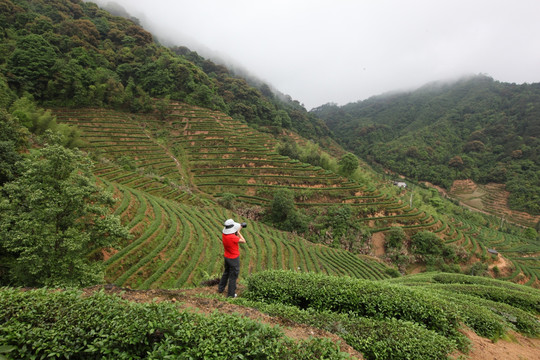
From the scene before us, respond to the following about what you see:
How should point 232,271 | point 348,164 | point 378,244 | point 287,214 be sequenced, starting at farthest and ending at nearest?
point 348,164 → point 378,244 → point 287,214 → point 232,271

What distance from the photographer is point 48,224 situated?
730 centimetres

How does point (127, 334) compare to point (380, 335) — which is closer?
point (127, 334)

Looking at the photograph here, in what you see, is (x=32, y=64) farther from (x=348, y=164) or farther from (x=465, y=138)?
(x=465, y=138)

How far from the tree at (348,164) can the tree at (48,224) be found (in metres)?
39.8

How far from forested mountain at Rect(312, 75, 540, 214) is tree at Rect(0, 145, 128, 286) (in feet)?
285

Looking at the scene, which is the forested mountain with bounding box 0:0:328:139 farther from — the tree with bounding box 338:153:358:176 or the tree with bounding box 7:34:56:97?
the tree with bounding box 338:153:358:176

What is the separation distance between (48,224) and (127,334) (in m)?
6.99

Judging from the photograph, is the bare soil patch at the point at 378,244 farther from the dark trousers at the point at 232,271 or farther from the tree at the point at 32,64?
the tree at the point at 32,64

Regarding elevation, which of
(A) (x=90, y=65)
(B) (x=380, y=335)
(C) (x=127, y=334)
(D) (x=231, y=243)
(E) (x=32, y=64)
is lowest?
(B) (x=380, y=335)

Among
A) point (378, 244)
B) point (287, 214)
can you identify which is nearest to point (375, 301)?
point (287, 214)

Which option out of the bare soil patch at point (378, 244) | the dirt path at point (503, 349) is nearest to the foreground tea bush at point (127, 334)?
the dirt path at point (503, 349)

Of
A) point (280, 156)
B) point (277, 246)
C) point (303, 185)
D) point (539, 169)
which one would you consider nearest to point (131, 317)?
point (277, 246)

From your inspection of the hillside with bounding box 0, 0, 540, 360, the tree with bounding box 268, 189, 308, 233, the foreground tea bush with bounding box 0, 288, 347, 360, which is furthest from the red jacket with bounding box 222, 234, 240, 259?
the tree with bounding box 268, 189, 308, 233

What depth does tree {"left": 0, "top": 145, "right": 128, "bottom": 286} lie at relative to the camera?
6988 millimetres
